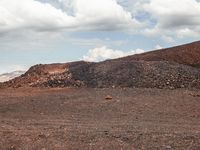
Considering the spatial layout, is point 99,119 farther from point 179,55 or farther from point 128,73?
point 179,55

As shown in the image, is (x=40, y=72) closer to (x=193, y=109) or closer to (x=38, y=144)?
(x=193, y=109)

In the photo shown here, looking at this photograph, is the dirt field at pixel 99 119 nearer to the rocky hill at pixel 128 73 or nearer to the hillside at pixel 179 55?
the rocky hill at pixel 128 73

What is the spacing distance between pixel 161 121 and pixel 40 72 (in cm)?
1632

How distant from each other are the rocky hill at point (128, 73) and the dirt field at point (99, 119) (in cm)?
210

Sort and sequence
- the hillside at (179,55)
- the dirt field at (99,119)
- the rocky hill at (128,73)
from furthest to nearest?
the hillside at (179,55) < the rocky hill at (128,73) < the dirt field at (99,119)

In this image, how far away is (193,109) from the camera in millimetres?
17156

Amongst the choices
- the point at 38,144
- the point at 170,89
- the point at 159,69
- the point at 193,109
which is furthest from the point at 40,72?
the point at 38,144

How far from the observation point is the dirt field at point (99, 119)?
33.3 ft

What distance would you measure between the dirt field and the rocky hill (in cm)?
210

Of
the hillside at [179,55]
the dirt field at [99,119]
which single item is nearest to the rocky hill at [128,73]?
the hillside at [179,55]

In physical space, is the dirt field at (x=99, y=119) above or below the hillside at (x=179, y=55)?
below

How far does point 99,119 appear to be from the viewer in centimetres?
1541

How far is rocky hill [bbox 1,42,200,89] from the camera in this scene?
24.5 meters

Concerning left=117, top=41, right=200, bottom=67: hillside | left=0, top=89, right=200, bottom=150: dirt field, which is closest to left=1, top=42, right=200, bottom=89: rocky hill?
left=117, top=41, right=200, bottom=67: hillside
